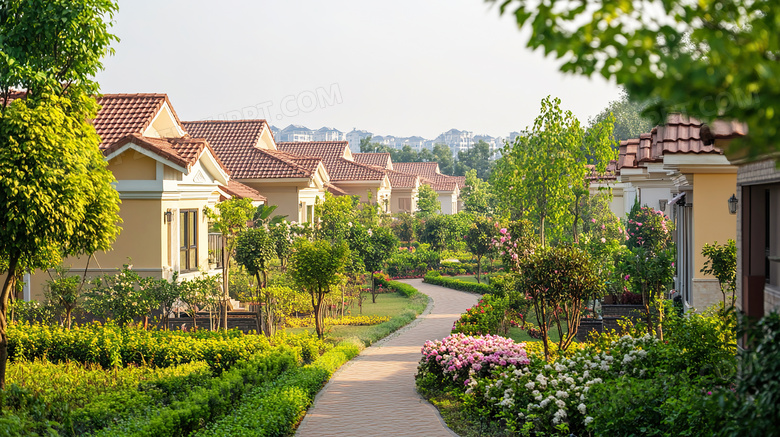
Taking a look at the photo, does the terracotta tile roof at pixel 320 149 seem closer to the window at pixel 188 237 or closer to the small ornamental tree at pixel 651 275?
the window at pixel 188 237

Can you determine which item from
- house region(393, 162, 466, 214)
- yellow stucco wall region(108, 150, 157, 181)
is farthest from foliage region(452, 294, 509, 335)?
Result: house region(393, 162, 466, 214)

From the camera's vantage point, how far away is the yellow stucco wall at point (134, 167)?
18.0 metres

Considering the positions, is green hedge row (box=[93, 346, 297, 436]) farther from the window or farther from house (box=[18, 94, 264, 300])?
the window

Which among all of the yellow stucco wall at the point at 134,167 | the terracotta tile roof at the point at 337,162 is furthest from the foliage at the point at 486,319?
the terracotta tile roof at the point at 337,162

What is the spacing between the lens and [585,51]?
2285 millimetres

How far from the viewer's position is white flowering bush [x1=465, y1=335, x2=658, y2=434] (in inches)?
330

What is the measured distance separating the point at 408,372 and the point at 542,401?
6.49 meters

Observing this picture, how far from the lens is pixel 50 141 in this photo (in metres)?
9.90

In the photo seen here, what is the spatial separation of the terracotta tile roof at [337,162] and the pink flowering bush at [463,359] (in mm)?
33839

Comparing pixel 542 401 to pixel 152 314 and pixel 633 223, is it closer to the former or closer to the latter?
pixel 152 314

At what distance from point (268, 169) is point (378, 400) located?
64.1 ft

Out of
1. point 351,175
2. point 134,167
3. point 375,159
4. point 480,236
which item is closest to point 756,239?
point 134,167

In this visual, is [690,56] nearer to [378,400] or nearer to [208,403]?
[208,403]

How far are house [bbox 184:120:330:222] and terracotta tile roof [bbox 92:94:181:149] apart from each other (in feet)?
26.4
